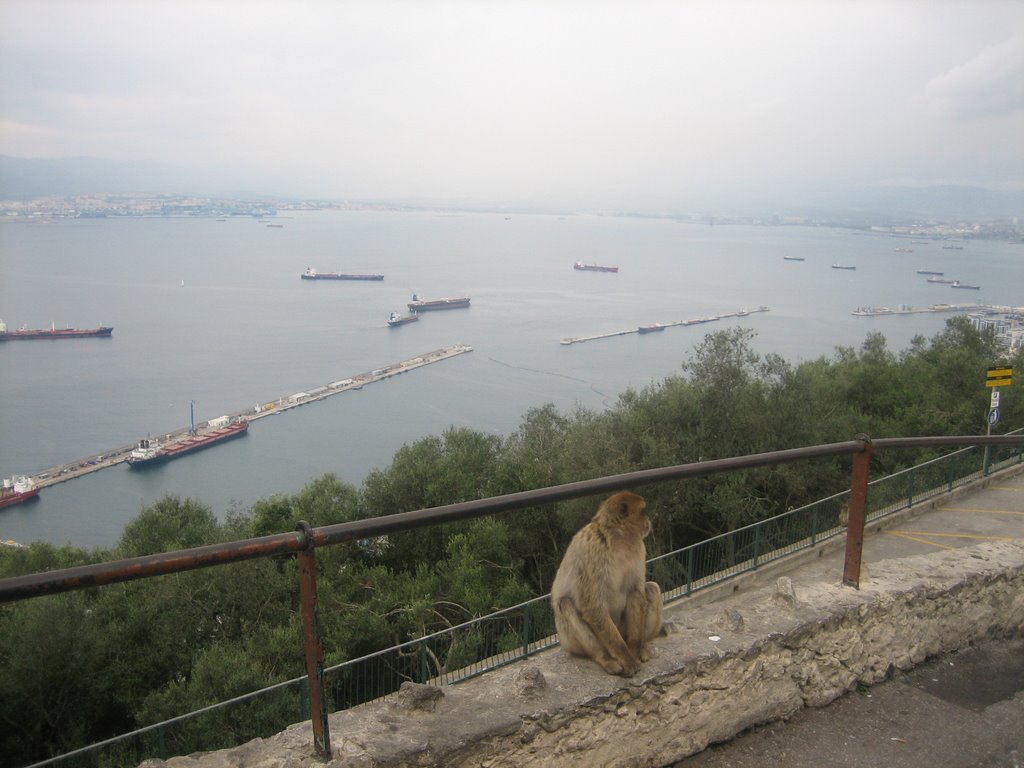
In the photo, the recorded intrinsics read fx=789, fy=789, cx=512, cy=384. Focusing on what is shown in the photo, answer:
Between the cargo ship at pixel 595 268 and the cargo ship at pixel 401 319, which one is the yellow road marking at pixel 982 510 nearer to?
the cargo ship at pixel 401 319

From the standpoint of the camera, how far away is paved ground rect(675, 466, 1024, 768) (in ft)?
8.28

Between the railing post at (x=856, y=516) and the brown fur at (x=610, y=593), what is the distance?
0.91 metres

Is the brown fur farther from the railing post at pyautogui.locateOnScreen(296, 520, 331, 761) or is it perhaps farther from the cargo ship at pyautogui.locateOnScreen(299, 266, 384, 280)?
the cargo ship at pyautogui.locateOnScreen(299, 266, 384, 280)

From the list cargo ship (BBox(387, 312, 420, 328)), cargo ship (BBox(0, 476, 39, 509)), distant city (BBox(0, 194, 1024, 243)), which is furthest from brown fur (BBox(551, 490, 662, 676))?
distant city (BBox(0, 194, 1024, 243))

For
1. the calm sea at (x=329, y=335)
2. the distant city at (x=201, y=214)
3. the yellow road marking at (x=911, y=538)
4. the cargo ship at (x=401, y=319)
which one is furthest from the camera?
the distant city at (x=201, y=214)

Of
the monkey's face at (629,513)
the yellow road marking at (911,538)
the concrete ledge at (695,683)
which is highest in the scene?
the monkey's face at (629,513)

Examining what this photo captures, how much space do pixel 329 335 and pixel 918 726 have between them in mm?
69685

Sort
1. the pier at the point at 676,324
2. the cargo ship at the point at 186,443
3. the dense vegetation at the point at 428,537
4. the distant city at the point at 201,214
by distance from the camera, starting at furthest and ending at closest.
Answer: the distant city at the point at 201,214 → the pier at the point at 676,324 → the cargo ship at the point at 186,443 → the dense vegetation at the point at 428,537

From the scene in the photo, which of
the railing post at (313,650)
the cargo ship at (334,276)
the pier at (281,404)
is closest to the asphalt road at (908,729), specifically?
the railing post at (313,650)

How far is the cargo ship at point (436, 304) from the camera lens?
8119 cm

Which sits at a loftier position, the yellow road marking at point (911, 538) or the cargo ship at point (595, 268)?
the yellow road marking at point (911, 538)

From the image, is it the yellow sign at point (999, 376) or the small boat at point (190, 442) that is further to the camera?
the small boat at point (190, 442)

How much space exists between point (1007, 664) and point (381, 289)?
314 ft

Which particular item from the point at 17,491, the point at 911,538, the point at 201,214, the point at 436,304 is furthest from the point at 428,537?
the point at 201,214
